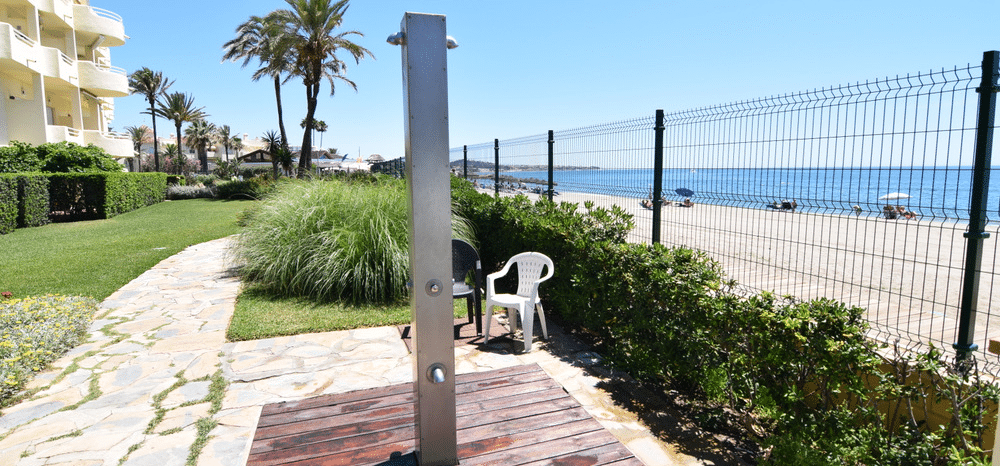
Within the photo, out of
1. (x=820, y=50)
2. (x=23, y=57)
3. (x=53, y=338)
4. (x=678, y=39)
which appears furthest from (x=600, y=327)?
(x=23, y=57)

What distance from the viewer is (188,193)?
26625mm

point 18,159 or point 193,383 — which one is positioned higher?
point 18,159

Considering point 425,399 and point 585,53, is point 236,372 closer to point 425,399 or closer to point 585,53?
point 425,399

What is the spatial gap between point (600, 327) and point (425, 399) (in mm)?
2273

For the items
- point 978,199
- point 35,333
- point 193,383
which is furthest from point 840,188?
point 35,333

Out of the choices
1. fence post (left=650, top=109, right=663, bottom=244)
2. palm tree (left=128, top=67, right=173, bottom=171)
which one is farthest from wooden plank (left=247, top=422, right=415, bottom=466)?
palm tree (left=128, top=67, right=173, bottom=171)

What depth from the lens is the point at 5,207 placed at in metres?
11.9

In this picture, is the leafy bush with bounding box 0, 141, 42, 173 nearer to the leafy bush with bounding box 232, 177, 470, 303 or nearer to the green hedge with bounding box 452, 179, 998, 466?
the leafy bush with bounding box 232, 177, 470, 303

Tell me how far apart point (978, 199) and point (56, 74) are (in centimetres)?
2710

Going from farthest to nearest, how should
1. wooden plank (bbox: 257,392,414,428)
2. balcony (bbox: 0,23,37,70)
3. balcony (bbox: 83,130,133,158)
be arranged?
balcony (bbox: 83,130,133,158) → balcony (bbox: 0,23,37,70) → wooden plank (bbox: 257,392,414,428)

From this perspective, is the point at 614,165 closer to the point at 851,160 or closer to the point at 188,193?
the point at 851,160

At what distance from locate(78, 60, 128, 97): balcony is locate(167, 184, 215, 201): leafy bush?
5.05 meters

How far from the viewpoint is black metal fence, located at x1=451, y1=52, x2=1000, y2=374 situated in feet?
7.86

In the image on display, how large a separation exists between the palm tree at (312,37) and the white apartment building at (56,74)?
333 inches
